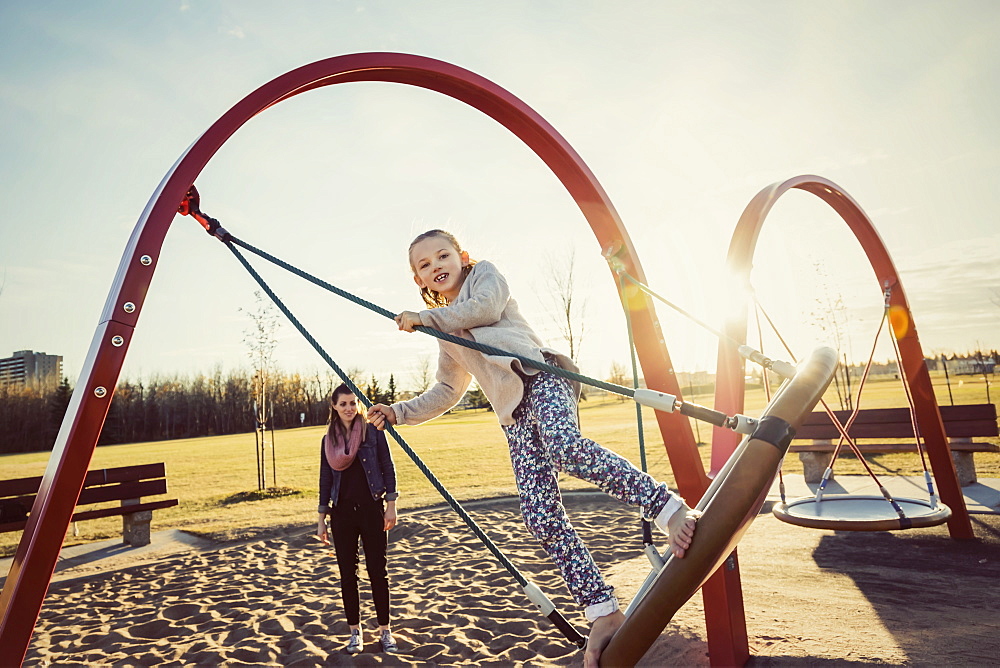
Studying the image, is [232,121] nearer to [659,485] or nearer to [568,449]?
[568,449]

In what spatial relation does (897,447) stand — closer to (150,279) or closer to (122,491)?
(150,279)

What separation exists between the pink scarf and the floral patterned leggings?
1840 mm

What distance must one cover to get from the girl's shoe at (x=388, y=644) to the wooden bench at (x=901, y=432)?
5765 millimetres

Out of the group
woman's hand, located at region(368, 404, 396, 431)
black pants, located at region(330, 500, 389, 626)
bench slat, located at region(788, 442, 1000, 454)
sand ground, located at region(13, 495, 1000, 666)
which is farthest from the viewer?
bench slat, located at region(788, 442, 1000, 454)

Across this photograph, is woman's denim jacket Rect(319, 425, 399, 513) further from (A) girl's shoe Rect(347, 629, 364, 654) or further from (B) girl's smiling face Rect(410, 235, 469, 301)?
(B) girl's smiling face Rect(410, 235, 469, 301)

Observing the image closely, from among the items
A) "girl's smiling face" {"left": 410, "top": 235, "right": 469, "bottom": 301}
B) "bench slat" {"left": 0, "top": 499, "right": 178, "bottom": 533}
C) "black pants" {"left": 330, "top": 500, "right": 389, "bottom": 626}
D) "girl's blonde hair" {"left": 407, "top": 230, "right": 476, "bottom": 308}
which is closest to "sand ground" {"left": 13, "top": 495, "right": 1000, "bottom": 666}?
"black pants" {"left": 330, "top": 500, "right": 389, "bottom": 626}

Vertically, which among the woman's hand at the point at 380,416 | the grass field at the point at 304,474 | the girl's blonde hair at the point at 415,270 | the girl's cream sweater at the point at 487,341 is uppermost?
the girl's blonde hair at the point at 415,270

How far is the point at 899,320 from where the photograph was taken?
5.49m

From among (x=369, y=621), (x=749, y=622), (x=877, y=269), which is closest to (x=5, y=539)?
(x=369, y=621)

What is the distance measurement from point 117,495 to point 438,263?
719cm

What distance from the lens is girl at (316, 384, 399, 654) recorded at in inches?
162

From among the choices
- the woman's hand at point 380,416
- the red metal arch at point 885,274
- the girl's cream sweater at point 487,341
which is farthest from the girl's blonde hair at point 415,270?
the red metal arch at point 885,274

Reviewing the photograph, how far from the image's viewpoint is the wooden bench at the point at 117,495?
7.21 m

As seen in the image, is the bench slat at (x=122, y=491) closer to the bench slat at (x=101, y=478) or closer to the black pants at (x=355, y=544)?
the bench slat at (x=101, y=478)
